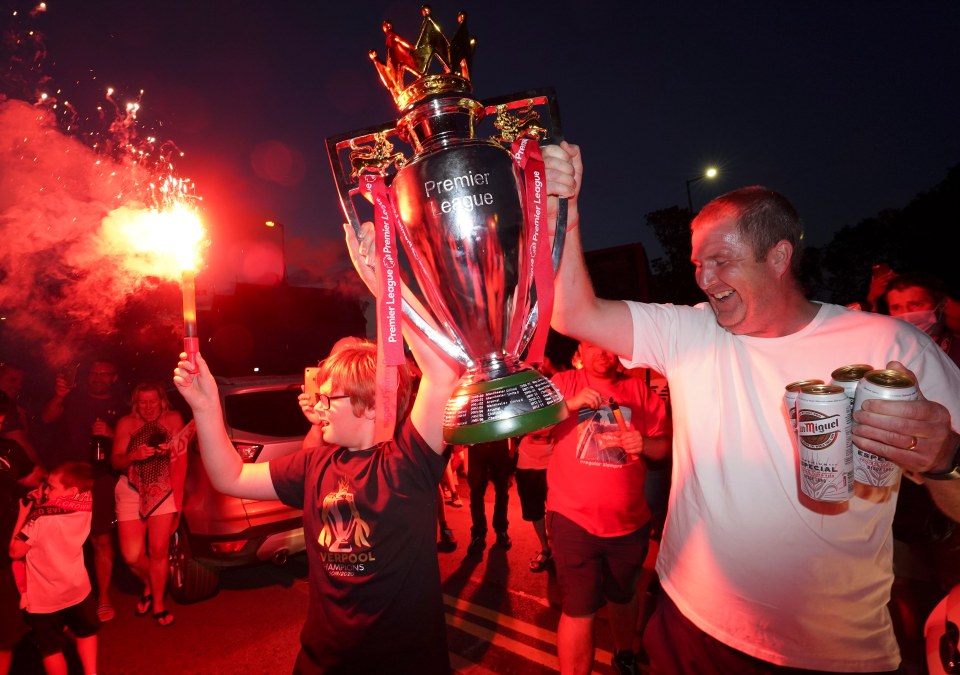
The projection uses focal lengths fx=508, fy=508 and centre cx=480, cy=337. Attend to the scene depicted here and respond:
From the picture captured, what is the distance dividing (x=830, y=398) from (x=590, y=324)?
3.00 ft

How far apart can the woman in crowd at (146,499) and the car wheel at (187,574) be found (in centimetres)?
19

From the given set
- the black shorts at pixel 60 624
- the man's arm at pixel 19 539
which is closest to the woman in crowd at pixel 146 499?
the man's arm at pixel 19 539

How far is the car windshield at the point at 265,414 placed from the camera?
18.3ft

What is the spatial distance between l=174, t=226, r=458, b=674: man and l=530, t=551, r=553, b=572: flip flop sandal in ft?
13.2

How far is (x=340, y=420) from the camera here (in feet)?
7.43

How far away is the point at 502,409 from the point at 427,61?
98cm

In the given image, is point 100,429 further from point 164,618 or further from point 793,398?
point 793,398

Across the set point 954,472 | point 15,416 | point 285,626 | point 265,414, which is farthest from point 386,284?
point 15,416

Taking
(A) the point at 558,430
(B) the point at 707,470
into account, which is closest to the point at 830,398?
(B) the point at 707,470

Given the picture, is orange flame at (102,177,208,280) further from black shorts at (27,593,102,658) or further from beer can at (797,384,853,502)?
black shorts at (27,593,102,658)

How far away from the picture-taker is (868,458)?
143cm

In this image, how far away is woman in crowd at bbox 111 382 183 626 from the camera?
511 centimetres

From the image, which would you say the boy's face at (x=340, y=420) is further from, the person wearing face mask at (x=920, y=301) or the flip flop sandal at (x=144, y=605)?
the flip flop sandal at (x=144, y=605)

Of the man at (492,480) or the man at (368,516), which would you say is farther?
the man at (492,480)
